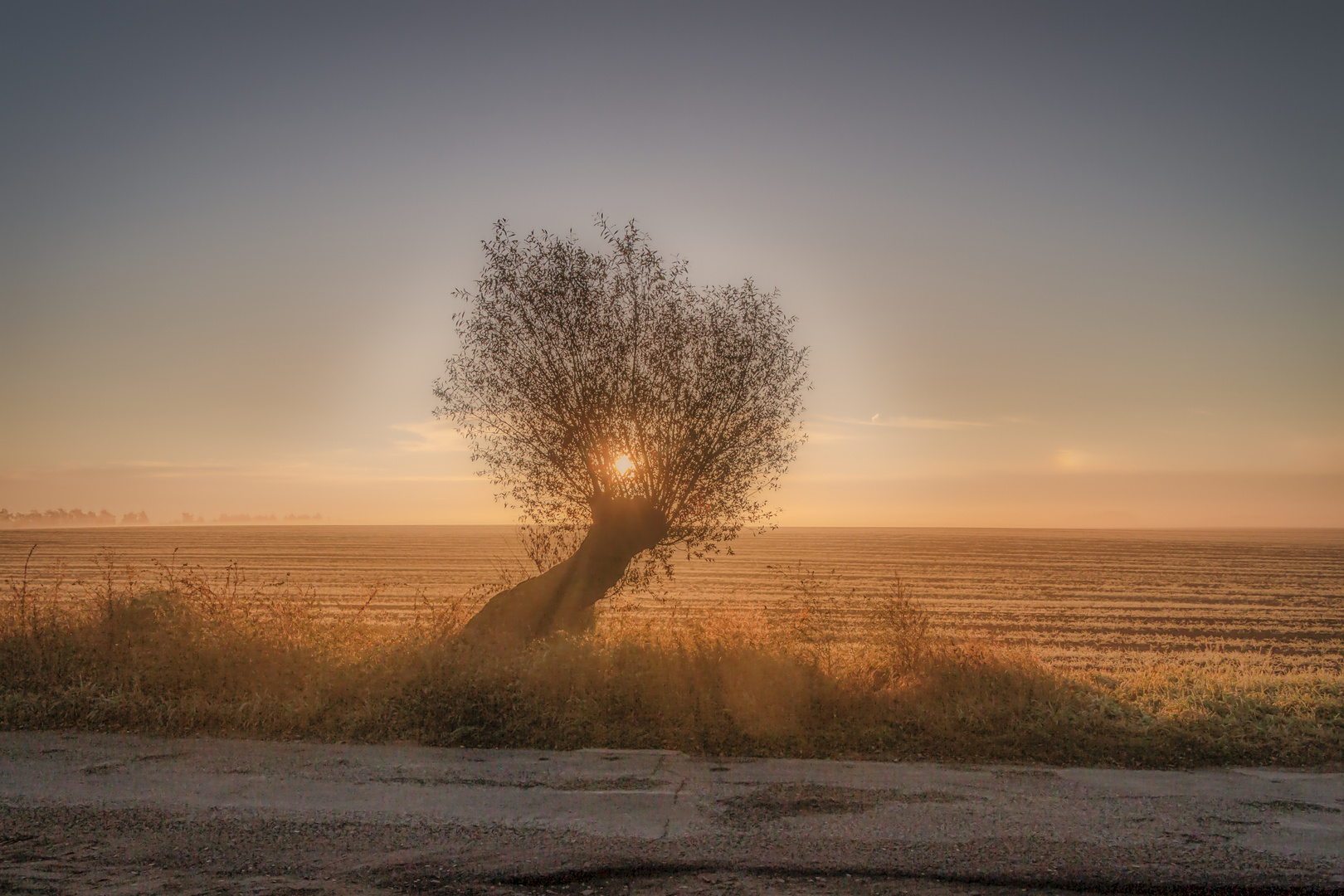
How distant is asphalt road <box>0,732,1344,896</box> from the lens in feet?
15.4

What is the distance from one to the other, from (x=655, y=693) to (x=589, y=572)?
10.7 feet

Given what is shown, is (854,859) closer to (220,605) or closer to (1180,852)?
(1180,852)

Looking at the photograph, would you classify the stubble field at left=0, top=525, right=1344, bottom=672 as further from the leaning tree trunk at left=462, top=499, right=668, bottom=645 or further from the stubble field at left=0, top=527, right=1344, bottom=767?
the stubble field at left=0, top=527, right=1344, bottom=767

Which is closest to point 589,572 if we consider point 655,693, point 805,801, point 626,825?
point 655,693

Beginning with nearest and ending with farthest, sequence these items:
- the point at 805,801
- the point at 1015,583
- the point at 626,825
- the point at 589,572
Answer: the point at 626,825 → the point at 805,801 → the point at 589,572 → the point at 1015,583

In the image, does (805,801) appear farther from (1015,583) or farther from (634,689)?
(1015,583)

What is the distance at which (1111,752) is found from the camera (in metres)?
7.63

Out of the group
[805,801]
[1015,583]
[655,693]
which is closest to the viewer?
[805,801]

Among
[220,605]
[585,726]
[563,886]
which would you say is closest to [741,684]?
[585,726]

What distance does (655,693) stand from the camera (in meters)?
8.67

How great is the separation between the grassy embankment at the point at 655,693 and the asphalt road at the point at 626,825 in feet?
1.75

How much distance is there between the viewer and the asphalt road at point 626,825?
15.4 feet

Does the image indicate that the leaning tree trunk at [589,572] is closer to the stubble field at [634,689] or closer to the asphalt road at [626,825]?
the stubble field at [634,689]

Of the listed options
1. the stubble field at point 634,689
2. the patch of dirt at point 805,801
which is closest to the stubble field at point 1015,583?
the stubble field at point 634,689
